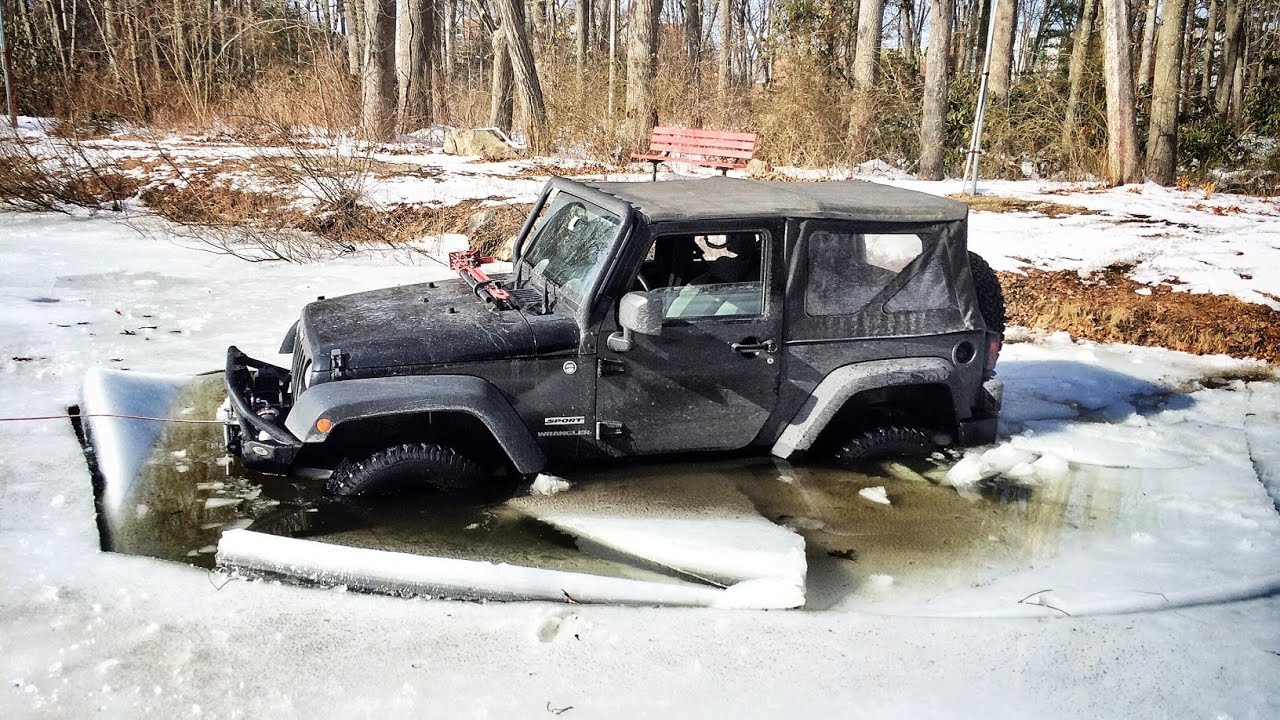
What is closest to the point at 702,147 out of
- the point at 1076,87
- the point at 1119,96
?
the point at 1119,96

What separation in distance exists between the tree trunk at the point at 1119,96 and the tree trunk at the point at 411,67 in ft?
39.6

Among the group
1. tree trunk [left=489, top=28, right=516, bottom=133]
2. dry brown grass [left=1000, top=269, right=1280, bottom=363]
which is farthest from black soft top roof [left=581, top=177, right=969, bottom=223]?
tree trunk [left=489, top=28, right=516, bottom=133]

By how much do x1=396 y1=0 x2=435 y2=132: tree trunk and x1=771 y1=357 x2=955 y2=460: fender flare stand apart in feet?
49.4

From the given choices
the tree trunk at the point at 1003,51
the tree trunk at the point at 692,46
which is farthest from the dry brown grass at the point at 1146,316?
the tree trunk at the point at 1003,51

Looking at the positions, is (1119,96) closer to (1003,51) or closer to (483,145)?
(1003,51)

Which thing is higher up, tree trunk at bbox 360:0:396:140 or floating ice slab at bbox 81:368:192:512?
tree trunk at bbox 360:0:396:140

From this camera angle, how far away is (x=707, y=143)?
14258 millimetres

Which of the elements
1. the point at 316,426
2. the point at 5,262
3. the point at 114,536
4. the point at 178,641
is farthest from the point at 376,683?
the point at 5,262

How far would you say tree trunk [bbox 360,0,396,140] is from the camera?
1936cm

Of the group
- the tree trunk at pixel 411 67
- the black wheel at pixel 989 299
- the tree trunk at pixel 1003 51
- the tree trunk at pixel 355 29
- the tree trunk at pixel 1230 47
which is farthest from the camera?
the tree trunk at pixel 355 29

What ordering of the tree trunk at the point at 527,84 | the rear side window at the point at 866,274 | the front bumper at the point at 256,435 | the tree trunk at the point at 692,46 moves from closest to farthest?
the front bumper at the point at 256,435 → the rear side window at the point at 866,274 → the tree trunk at the point at 527,84 → the tree trunk at the point at 692,46

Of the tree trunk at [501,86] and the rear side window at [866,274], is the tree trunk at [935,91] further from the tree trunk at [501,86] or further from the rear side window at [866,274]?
the rear side window at [866,274]

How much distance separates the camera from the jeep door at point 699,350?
477cm

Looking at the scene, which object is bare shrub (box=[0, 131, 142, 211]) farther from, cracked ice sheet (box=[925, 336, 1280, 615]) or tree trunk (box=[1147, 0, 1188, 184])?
tree trunk (box=[1147, 0, 1188, 184])
